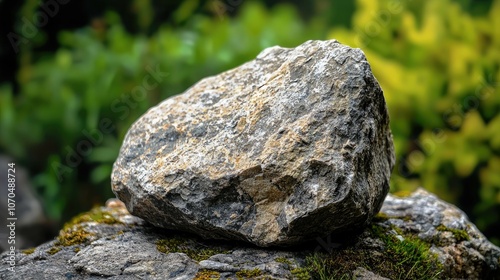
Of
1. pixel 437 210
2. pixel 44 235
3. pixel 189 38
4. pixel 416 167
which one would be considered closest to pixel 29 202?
pixel 44 235

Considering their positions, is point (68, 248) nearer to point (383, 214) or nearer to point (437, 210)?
point (383, 214)

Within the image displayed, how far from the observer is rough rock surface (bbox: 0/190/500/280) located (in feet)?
11.6

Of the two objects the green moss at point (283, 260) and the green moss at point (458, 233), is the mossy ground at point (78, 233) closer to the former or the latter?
the green moss at point (283, 260)

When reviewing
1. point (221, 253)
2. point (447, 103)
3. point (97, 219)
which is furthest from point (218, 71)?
point (221, 253)

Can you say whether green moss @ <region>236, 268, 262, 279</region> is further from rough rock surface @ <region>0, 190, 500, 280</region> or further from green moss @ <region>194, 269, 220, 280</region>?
green moss @ <region>194, 269, 220, 280</region>

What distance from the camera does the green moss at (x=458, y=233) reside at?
13.8ft

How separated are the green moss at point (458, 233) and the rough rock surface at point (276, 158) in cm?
71

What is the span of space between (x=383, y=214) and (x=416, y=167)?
138 inches

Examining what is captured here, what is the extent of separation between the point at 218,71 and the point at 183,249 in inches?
231

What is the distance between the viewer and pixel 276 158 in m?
3.38

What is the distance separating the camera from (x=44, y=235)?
8.35 m

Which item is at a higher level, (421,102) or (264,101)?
(264,101)

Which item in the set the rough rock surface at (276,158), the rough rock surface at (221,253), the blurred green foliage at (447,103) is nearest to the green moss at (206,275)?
the rough rock surface at (221,253)

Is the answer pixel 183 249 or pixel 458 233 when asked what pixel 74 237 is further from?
pixel 458 233
